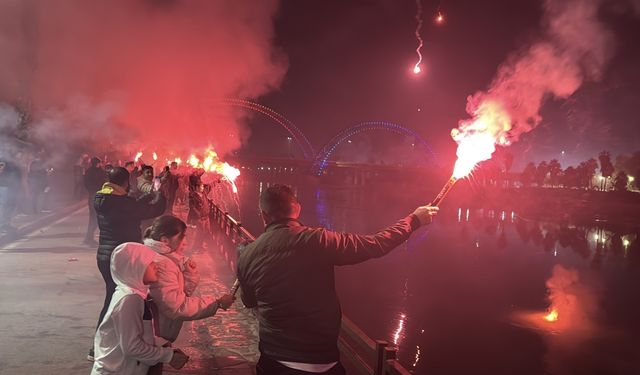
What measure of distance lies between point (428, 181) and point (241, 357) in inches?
2572

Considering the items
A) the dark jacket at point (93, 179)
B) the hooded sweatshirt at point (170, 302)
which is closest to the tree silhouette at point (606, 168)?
the dark jacket at point (93, 179)

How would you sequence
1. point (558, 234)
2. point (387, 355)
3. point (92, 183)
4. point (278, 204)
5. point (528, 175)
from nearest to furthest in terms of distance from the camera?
1. point (278, 204)
2. point (387, 355)
3. point (92, 183)
4. point (558, 234)
5. point (528, 175)

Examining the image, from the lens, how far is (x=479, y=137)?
4688 mm

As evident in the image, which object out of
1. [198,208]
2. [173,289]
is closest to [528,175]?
[198,208]

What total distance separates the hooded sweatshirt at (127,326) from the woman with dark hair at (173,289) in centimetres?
23

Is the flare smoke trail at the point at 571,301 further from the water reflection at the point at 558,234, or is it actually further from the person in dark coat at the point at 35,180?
the person in dark coat at the point at 35,180

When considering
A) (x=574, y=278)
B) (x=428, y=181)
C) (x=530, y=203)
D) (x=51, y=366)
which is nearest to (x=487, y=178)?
(x=530, y=203)

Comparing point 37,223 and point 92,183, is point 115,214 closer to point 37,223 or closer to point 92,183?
point 92,183

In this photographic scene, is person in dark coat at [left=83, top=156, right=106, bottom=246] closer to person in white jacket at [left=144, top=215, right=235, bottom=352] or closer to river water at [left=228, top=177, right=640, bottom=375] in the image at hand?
river water at [left=228, top=177, right=640, bottom=375]

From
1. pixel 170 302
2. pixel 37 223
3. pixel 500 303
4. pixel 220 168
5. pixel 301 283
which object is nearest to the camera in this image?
pixel 301 283

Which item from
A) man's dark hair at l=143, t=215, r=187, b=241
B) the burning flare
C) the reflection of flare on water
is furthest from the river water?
man's dark hair at l=143, t=215, r=187, b=241

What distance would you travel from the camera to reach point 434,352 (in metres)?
10.4

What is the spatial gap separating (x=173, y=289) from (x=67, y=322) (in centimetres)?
368

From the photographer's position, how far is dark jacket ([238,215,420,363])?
2.47 metres
